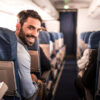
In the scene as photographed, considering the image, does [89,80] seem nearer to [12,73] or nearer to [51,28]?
[12,73]

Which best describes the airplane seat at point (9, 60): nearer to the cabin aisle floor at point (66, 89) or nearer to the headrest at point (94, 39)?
the headrest at point (94, 39)

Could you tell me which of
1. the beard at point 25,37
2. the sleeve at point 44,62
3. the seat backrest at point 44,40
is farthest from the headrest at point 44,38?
the beard at point 25,37

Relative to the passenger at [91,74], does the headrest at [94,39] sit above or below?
above

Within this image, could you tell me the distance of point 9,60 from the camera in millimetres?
1232

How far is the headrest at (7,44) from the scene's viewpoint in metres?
1.18

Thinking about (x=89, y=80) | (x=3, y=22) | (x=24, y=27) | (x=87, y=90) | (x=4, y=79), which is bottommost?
(x=87, y=90)

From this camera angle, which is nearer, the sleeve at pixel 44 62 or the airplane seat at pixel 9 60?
the airplane seat at pixel 9 60

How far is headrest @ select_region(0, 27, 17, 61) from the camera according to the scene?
1.18 meters

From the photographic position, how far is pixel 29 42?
1.85m

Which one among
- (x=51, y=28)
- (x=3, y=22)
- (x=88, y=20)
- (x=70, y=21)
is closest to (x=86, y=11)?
→ (x=88, y=20)

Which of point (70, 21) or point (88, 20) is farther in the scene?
point (70, 21)

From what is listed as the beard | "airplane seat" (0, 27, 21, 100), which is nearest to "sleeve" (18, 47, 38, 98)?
"airplane seat" (0, 27, 21, 100)

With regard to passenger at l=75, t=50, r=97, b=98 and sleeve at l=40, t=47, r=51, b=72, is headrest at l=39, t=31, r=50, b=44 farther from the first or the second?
passenger at l=75, t=50, r=97, b=98

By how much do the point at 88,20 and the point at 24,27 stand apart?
23.0 feet
